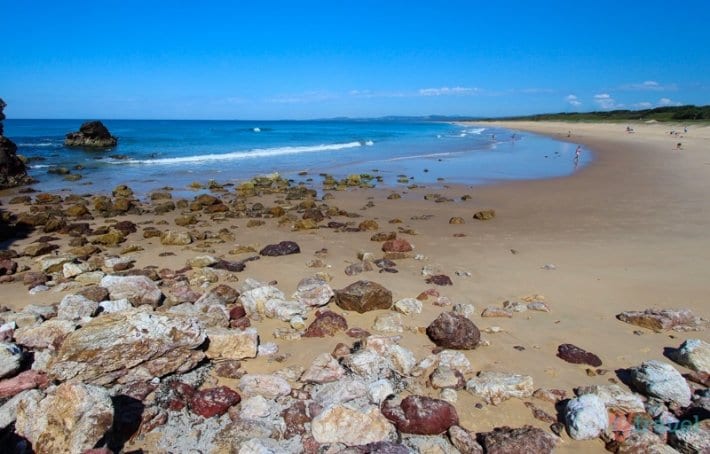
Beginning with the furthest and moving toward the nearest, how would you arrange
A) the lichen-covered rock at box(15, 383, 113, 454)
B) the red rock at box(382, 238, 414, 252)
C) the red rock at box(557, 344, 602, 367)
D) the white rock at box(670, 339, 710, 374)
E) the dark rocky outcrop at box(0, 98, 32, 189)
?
the dark rocky outcrop at box(0, 98, 32, 189)
the red rock at box(382, 238, 414, 252)
the red rock at box(557, 344, 602, 367)
the white rock at box(670, 339, 710, 374)
the lichen-covered rock at box(15, 383, 113, 454)

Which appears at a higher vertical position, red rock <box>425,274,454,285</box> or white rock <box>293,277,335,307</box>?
white rock <box>293,277,335,307</box>

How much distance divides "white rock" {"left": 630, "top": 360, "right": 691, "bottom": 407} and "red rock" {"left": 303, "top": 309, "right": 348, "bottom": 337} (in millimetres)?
3101

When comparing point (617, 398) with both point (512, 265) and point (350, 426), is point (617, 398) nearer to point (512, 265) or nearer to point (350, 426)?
point (350, 426)

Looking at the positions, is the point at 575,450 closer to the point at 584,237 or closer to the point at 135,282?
the point at 135,282

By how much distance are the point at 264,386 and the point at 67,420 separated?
5.07 feet

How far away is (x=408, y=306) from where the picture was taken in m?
5.97

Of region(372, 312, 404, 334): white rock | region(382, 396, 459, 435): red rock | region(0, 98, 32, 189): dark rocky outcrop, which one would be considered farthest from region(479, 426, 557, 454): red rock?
region(0, 98, 32, 189): dark rocky outcrop

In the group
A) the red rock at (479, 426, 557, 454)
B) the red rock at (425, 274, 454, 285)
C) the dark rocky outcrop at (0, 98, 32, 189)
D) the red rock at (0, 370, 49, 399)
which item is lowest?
the red rock at (479, 426, 557, 454)

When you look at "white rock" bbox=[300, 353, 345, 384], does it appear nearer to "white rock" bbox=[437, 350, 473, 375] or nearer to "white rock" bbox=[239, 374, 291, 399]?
"white rock" bbox=[239, 374, 291, 399]

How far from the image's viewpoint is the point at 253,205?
14.1 m

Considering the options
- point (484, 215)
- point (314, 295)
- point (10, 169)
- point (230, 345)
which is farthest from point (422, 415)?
point (10, 169)

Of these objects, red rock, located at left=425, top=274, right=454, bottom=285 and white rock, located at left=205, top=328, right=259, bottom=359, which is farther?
red rock, located at left=425, top=274, right=454, bottom=285

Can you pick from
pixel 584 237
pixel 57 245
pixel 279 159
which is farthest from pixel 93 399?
pixel 279 159

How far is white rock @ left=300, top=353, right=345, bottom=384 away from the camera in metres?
4.30
